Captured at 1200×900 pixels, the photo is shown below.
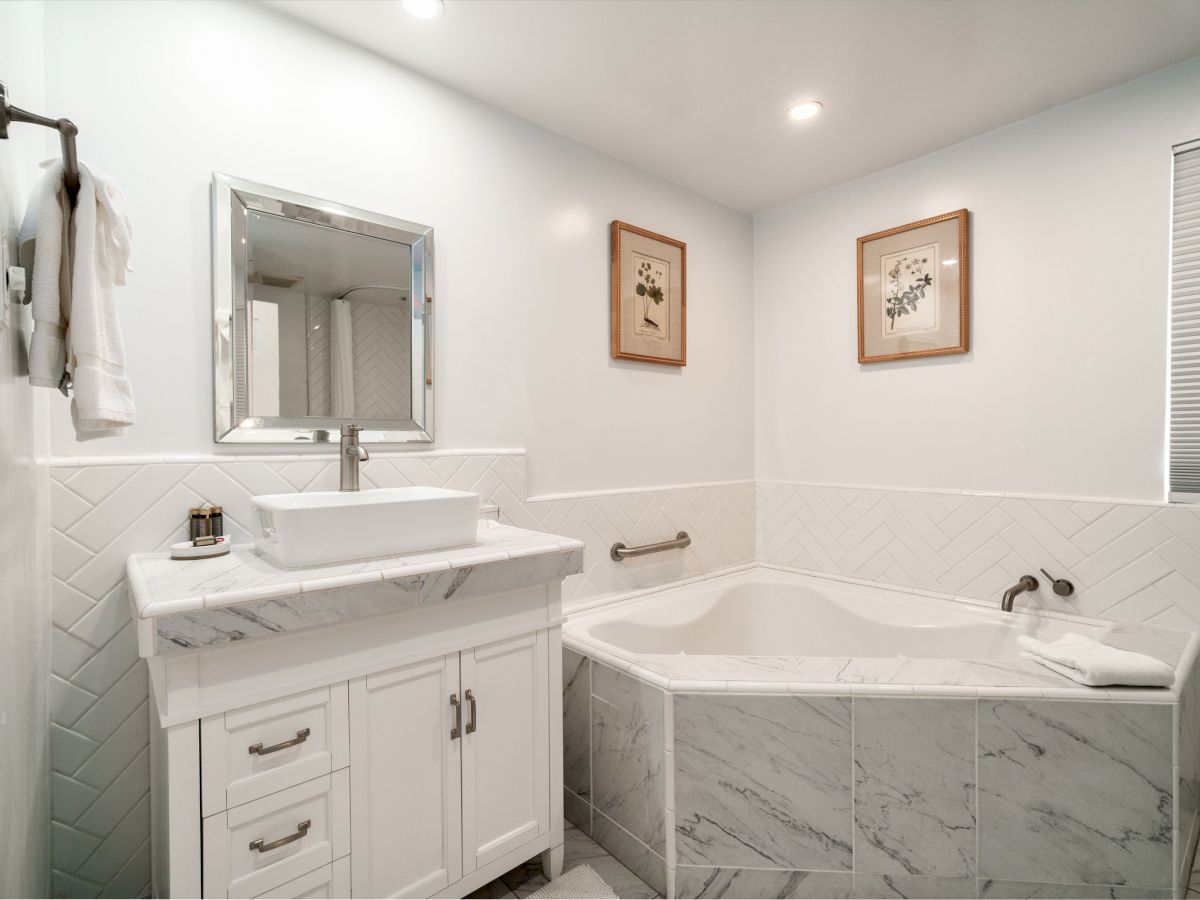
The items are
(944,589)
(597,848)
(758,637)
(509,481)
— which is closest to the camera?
(597,848)

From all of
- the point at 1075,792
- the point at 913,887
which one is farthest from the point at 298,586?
the point at 1075,792

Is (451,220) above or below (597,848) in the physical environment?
above

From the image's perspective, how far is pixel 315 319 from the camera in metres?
1.82

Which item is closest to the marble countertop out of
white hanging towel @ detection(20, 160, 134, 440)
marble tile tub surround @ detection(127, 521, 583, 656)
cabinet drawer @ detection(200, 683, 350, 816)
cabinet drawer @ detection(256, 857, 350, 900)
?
marble tile tub surround @ detection(127, 521, 583, 656)

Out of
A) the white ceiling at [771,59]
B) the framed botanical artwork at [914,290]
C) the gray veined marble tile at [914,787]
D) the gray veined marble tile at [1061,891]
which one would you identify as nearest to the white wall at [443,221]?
the white ceiling at [771,59]

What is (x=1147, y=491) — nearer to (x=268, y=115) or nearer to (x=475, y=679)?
(x=475, y=679)

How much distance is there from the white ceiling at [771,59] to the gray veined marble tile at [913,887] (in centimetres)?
238

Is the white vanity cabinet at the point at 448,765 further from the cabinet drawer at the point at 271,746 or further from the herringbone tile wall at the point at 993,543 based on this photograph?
the herringbone tile wall at the point at 993,543

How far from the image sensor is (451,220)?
2.12 meters

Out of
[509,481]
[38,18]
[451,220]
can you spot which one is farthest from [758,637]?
[38,18]

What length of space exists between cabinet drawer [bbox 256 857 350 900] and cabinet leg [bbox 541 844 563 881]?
595mm

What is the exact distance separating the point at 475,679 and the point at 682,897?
851mm

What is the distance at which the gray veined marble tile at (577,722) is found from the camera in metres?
1.95

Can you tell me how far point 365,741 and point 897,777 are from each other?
1.33m
